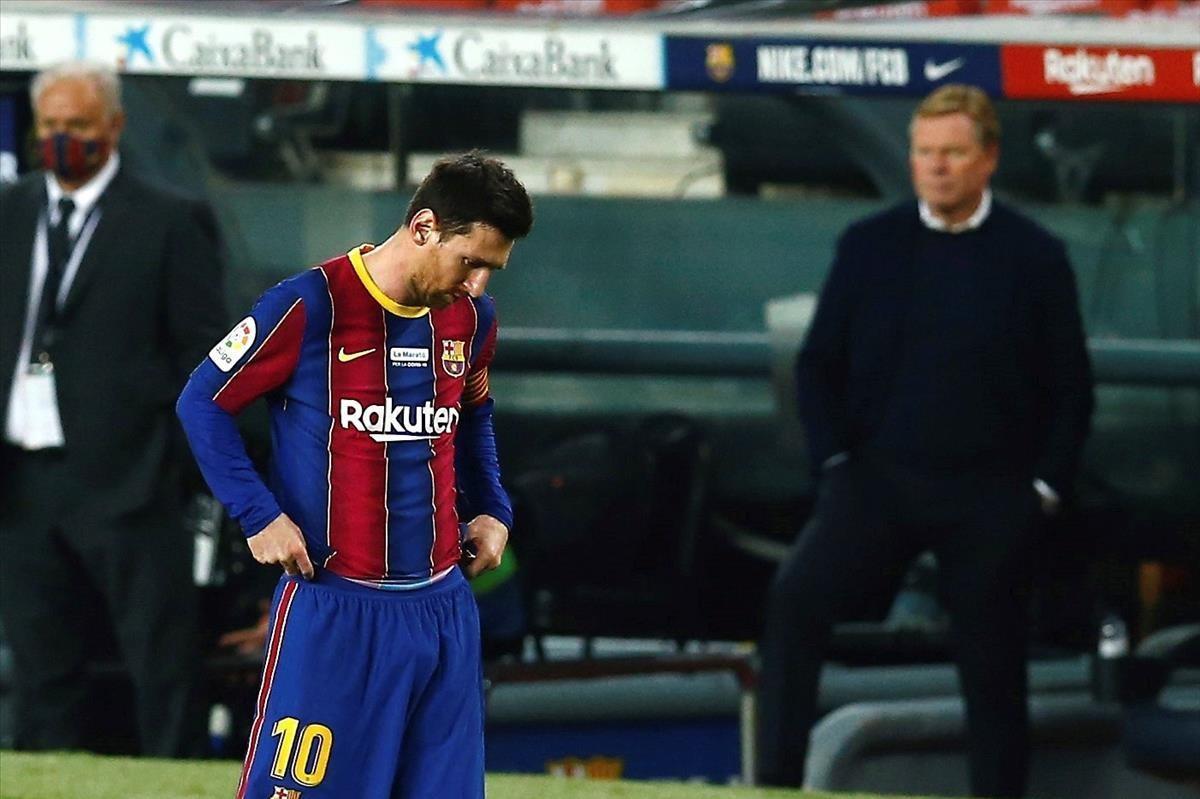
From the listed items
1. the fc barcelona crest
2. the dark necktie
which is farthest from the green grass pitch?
the fc barcelona crest

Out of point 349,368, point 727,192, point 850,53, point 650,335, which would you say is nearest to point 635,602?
point 650,335

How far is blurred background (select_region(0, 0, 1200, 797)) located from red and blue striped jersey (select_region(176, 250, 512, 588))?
2.29 metres

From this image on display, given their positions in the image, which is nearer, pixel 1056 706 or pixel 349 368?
pixel 349 368

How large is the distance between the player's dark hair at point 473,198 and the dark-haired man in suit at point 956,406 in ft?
6.86

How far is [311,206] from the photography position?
5648mm

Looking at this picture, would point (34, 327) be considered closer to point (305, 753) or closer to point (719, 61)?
point (719, 61)

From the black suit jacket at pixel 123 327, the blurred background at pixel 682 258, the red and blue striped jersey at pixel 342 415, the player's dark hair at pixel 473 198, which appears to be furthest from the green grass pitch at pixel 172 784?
the player's dark hair at pixel 473 198

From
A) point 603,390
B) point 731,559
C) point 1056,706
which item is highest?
point 603,390

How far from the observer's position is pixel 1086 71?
563 cm

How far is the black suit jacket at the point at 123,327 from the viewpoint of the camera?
5172 mm

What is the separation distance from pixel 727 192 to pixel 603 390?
561 millimetres

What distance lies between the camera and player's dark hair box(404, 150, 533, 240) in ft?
10.3

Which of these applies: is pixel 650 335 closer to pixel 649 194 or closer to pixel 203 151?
pixel 649 194

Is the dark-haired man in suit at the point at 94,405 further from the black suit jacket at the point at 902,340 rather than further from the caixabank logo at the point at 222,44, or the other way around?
the black suit jacket at the point at 902,340
